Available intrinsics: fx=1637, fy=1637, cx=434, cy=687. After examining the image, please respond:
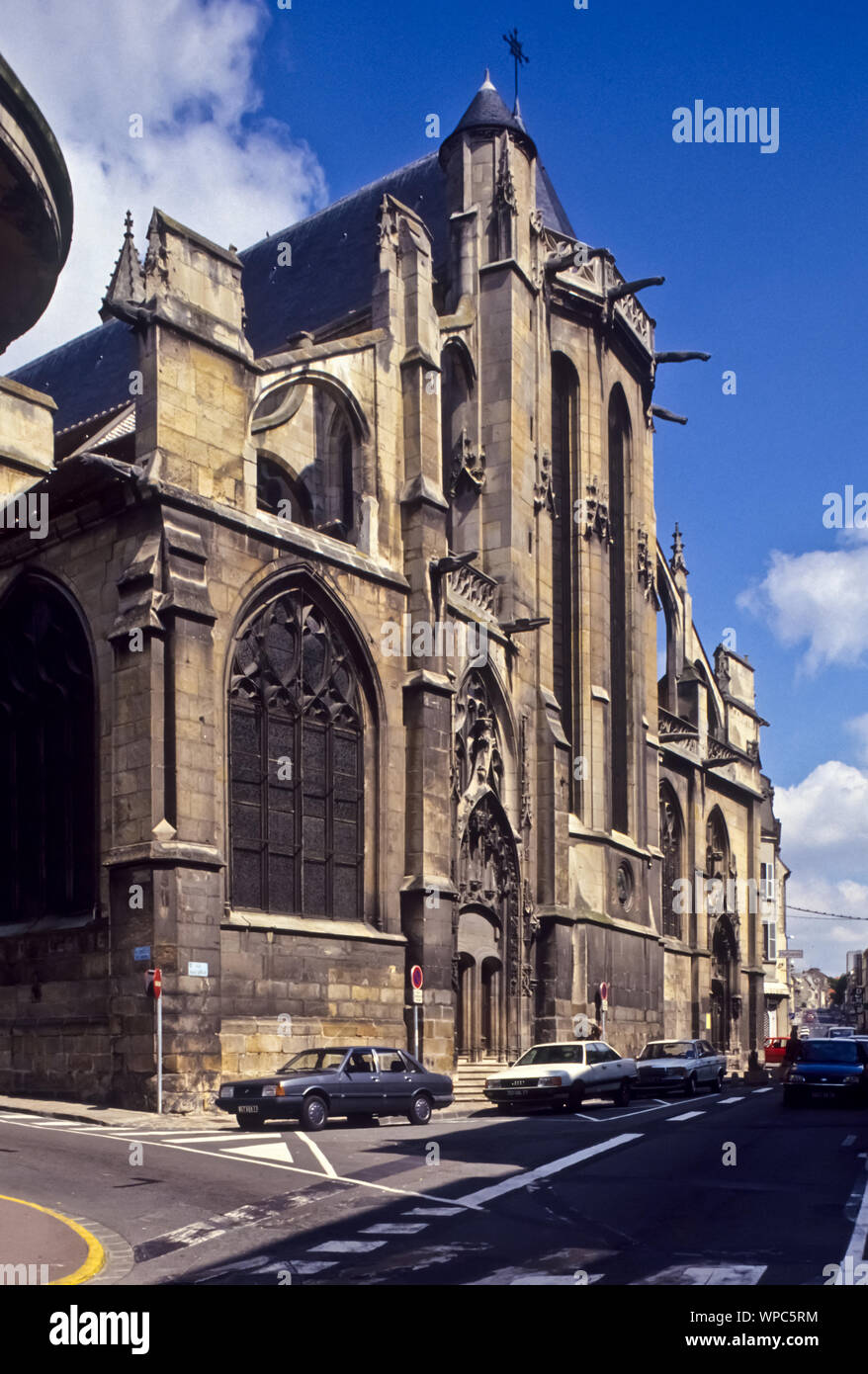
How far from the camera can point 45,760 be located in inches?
1115

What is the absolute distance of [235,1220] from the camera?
40.0 feet

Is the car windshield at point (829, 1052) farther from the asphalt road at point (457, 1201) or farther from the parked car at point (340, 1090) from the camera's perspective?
the parked car at point (340, 1090)

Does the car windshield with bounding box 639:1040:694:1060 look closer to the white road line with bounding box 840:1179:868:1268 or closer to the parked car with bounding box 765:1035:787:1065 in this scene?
the parked car with bounding box 765:1035:787:1065

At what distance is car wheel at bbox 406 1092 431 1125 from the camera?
22.6m

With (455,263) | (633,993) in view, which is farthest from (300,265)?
(633,993)

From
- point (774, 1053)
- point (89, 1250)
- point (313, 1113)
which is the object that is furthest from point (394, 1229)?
point (774, 1053)

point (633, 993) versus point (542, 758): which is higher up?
point (542, 758)

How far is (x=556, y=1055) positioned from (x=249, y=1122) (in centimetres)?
792

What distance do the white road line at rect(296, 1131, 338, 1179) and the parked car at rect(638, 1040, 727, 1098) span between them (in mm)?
13263

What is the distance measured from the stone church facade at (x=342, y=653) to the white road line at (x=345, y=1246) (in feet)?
44.2

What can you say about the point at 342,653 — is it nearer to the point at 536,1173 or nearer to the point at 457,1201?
the point at 536,1173

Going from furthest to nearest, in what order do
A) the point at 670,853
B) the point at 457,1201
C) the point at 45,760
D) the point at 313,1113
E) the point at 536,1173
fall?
1. the point at 670,853
2. the point at 45,760
3. the point at 313,1113
4. the point at 536,1173
5. the point at 457,1201
